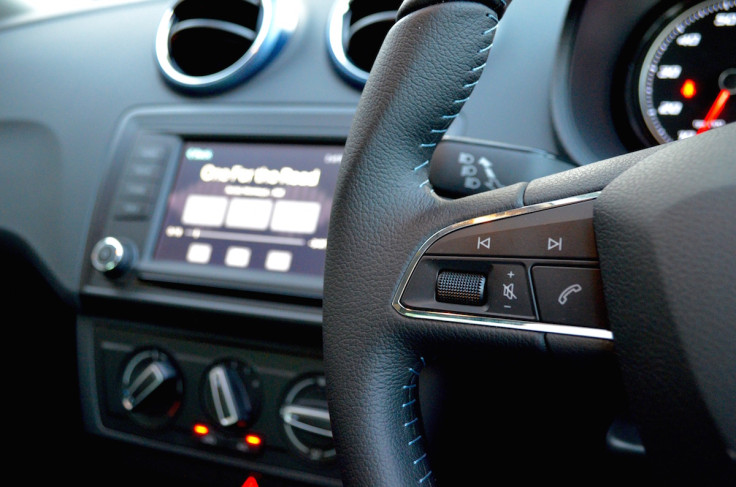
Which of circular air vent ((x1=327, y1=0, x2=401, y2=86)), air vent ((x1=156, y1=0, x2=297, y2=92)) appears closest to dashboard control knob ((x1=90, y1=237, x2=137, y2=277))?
air vent ((x1=156, y1=0, x2=297, y2=92))

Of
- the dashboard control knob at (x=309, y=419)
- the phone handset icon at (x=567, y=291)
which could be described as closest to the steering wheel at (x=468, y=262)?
the phone handset icon at (x=567, y=291)

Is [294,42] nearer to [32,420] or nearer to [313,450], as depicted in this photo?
[313,450]

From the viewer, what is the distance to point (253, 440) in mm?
791

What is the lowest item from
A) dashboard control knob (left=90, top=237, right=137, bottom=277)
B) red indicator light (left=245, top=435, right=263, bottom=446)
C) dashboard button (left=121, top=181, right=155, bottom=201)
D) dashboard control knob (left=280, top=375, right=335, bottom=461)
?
red indicator light (left=245, top=435, right=263, bottom=446)

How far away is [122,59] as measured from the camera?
38.0 inches

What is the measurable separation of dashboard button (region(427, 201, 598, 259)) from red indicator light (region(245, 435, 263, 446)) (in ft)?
1.41

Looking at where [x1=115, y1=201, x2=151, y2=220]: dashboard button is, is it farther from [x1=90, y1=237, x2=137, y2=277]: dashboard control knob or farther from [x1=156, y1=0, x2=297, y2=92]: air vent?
[x1=156, y1=0, x2=297, y2=92]: air vent

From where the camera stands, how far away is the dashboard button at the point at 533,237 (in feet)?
1.36

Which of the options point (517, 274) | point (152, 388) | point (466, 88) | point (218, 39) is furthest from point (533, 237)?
point (218, 39)

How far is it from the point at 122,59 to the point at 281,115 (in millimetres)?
300

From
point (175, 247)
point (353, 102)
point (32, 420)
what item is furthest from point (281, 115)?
point (32, 420)

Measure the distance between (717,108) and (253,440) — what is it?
0.67 m

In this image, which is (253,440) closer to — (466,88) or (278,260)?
(278,260)

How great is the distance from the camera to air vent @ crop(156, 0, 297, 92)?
0.86 meters
